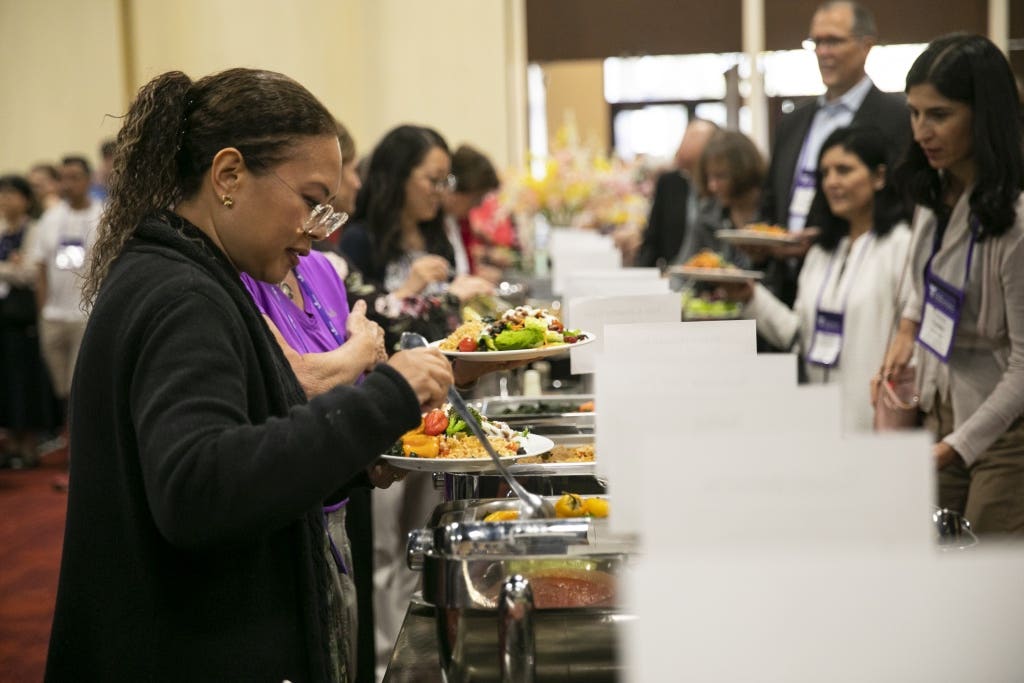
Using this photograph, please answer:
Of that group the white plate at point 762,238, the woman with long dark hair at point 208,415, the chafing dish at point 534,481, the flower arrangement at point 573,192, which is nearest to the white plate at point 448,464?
the chafing dish at point 534,481

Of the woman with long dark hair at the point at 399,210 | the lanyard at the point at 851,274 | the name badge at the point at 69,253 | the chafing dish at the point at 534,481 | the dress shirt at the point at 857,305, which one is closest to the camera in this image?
the chafing dish at the point at 534,481

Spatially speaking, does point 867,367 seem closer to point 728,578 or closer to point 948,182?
point 948,182

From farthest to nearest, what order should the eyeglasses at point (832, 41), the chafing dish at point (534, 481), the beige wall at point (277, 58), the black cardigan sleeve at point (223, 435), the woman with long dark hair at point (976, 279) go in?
1. the beige wall at point (277, 58)
2. the eyeglasses at point (832, 41)
3. the woman with long dark hair at point (976, 279)
4. the chafing dish at point (534, 481)
5. the black cardigan sleeve at point (223, 435)

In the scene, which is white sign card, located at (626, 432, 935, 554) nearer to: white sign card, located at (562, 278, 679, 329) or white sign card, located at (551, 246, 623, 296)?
white sign card, located at (562, 278, 679, 329)

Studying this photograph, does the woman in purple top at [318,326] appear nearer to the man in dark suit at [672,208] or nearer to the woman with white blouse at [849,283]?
the woman with white blouse at [849,283]

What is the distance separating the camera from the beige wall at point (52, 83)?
9047 millimetres

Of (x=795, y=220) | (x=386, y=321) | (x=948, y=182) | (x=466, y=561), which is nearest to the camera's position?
(x=466, y=561)

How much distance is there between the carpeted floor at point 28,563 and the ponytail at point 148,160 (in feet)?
7.79

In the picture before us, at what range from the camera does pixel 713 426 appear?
0.96 meters

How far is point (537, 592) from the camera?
→ 1128 mm

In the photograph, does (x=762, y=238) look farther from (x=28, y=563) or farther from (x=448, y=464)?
(x=28, y=563)

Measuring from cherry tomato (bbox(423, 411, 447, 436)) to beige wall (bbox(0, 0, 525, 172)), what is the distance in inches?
233

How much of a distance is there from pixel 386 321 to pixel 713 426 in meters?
1.70

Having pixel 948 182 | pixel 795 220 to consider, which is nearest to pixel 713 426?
pixel 948 182
